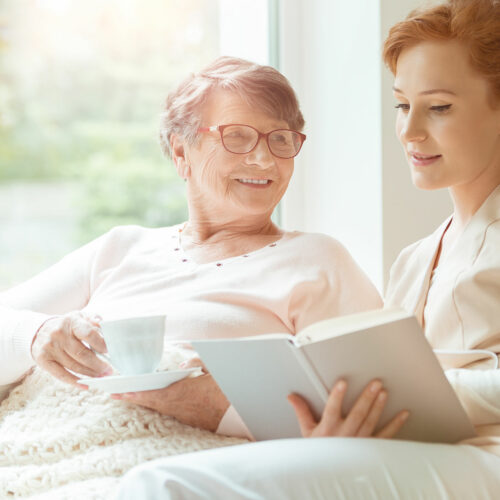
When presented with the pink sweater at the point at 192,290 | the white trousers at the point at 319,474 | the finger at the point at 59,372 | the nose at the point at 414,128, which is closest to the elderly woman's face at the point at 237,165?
the pink sweater at the point at 192,290

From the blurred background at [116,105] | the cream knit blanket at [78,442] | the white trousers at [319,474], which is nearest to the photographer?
the white trousers at [319,474]

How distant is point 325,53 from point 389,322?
4.57ft

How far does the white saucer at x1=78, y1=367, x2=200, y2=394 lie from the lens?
1.12 metres

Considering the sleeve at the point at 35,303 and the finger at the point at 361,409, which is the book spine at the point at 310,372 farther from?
the sleeve at the point at 35,303

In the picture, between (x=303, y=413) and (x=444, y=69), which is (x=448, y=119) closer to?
(x=444, y=69)

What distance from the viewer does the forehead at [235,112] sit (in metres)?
1.63

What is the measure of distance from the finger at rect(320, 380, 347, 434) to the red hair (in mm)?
612

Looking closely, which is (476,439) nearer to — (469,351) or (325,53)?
(469,351)

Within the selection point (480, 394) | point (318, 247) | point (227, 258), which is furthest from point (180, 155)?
point (480, 394)

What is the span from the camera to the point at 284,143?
1.68 m

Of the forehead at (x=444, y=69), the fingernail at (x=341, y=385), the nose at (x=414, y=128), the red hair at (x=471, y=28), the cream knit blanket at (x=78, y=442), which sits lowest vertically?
the cream knit blanket at (x=78, y=442)

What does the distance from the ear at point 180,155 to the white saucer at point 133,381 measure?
69 cm

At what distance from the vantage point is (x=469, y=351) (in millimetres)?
1185

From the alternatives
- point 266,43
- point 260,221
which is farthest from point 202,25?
point 260,221
